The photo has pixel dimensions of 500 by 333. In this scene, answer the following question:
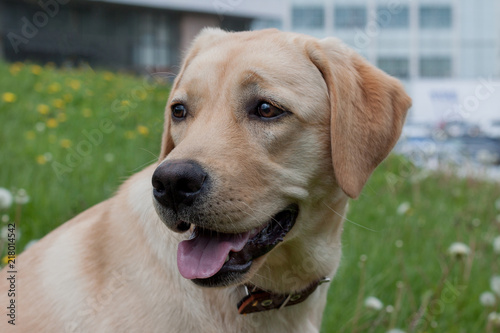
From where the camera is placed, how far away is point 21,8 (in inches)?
1118

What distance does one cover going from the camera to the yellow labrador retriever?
2281 mm

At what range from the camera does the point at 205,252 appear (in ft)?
7.60

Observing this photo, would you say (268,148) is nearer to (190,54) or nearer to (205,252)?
(205,252)

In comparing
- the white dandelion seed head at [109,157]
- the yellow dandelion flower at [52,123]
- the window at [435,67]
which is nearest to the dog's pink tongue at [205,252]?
the white dandelion seed head at [109,157]

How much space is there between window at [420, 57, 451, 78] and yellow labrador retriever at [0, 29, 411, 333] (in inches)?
2171

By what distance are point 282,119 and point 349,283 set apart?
7.06 ft

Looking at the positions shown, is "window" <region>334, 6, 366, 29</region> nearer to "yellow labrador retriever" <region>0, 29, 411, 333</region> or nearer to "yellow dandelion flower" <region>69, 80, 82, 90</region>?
"yellow dandelion flower" <region>69, 80, 82, 90</region>

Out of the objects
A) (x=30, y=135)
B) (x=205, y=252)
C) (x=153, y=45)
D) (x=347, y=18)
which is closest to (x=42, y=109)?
(x=30, y=135)

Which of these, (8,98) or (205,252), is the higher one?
(205,252)

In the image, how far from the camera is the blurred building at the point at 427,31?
170ft

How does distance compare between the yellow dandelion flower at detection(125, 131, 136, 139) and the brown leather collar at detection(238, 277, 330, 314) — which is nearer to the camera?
the brown leather collar at detection(238, 277, 330, 314)

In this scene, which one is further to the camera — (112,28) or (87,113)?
(112,28)

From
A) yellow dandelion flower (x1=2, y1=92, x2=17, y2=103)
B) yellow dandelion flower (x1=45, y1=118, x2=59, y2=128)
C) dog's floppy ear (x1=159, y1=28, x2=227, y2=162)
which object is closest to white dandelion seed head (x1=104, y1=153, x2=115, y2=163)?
yellow dandelion flower (x1=45, y1=118, x2=59, y2=128)

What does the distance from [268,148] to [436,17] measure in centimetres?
5862
